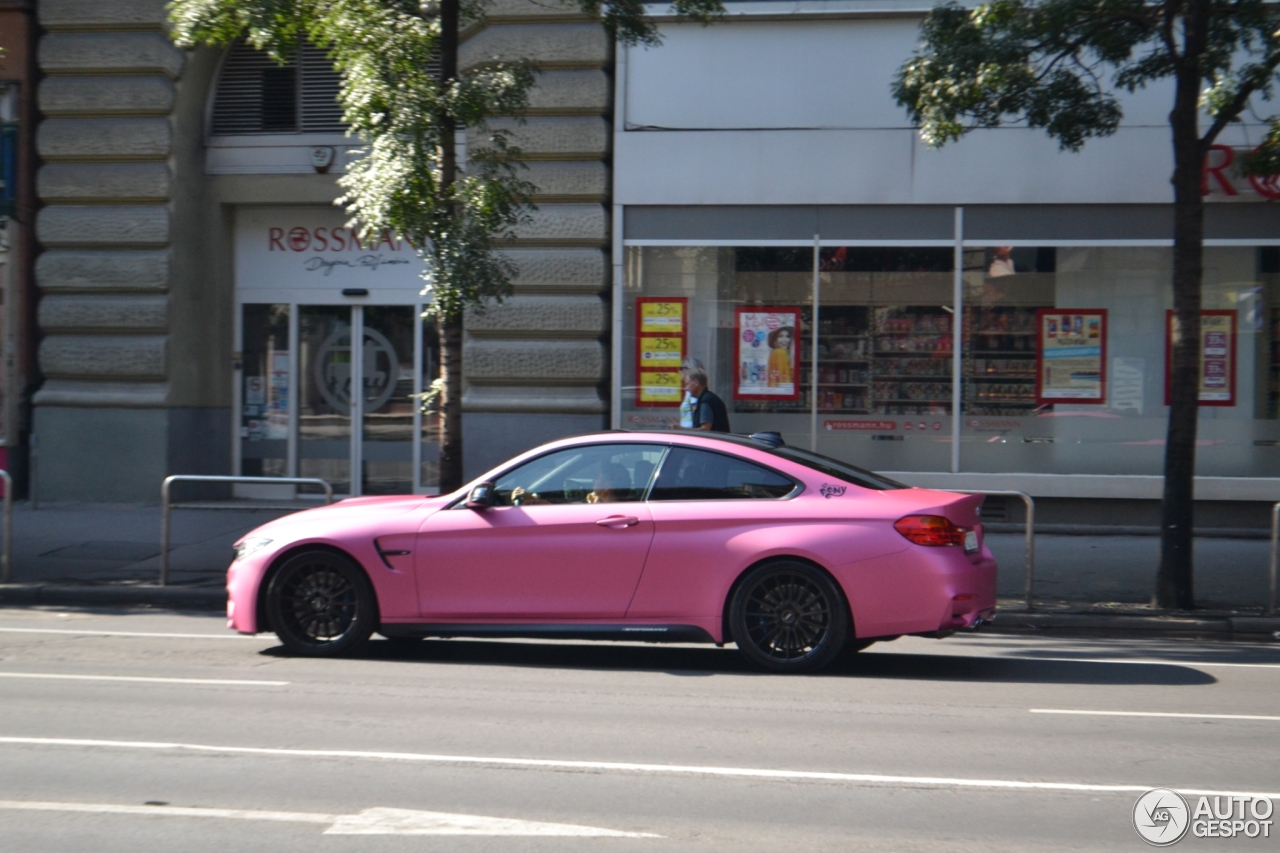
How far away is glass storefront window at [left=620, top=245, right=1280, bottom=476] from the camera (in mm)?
14336

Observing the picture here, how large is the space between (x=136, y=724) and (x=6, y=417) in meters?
11.1

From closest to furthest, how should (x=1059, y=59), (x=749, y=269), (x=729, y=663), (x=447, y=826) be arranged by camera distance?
1. (x=447, y=826)
2. (x=729, y=663)
3. (x=1059, y=59)
4. (x=749, y=269)

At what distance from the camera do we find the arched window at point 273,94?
1656cm

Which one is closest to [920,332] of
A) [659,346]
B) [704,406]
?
[659,346]

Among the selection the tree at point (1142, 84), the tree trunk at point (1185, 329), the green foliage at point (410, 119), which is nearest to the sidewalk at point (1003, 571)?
the tree trunk at point (1185, 329)

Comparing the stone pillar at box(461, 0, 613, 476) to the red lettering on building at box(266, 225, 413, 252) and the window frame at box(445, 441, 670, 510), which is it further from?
the window frame at box(445, 441, 670, 510)

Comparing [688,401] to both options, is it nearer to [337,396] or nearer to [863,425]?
[863,425]

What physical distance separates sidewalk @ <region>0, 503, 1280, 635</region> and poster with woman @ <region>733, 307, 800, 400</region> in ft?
9.92

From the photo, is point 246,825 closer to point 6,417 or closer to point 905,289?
point 905,289

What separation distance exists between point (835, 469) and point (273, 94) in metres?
11.4

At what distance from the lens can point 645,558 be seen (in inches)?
312

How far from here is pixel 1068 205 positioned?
14.4 m

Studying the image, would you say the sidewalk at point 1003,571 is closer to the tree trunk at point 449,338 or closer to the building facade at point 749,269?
the building facade at point 749,269

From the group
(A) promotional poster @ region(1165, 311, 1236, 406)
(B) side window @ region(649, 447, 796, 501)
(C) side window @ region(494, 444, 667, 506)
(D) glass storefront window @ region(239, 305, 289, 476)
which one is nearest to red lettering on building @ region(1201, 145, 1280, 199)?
(A) promotional poster @ region(1165, 311, 1236, 406)
